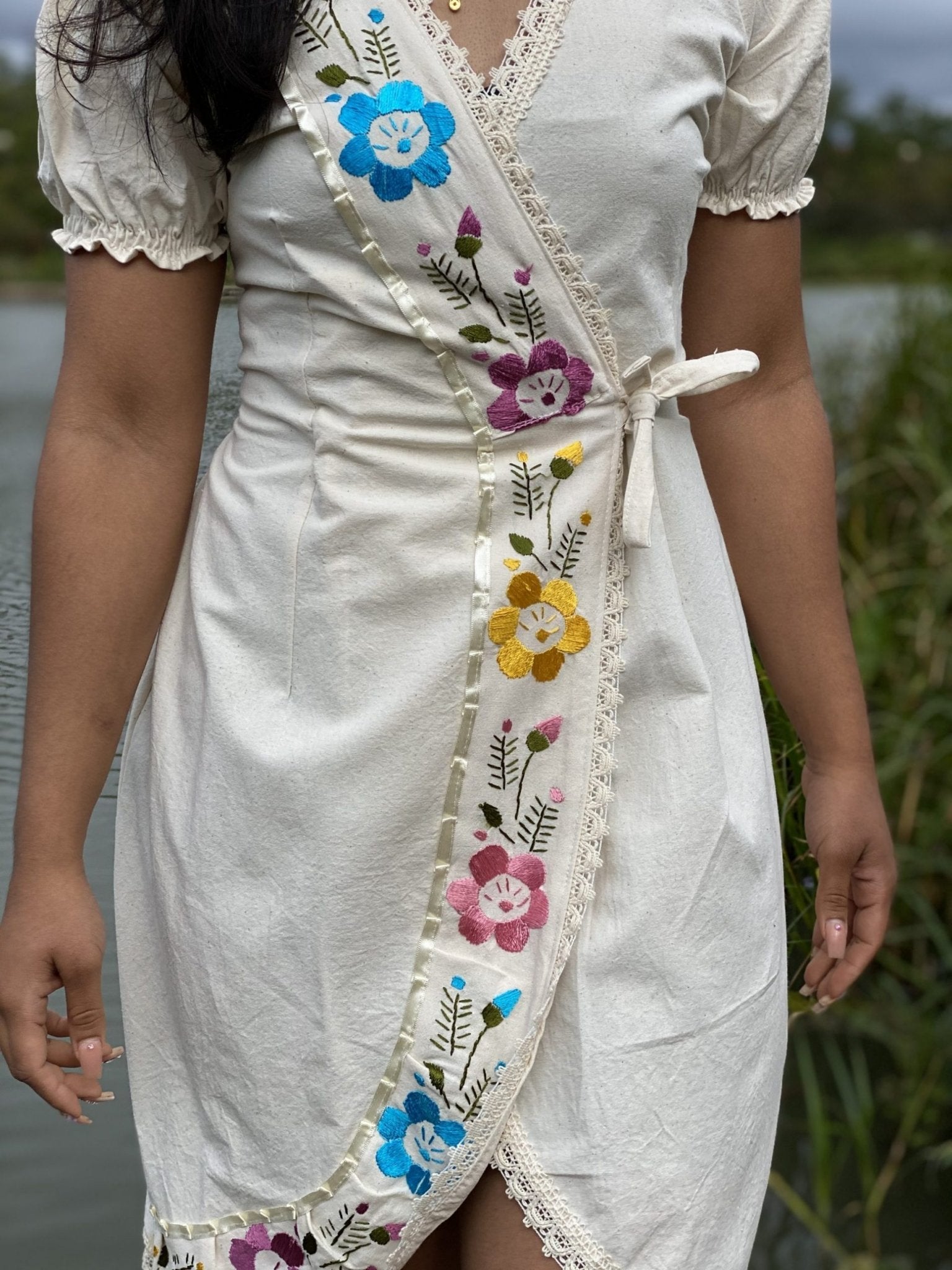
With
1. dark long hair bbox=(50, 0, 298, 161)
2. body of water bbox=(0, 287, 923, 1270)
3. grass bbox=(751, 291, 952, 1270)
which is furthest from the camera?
grass bbox=(751, 291, 952, 1270)

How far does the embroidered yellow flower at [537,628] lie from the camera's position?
0.78 metres

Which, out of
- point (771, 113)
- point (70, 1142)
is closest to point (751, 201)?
point (771, 113)

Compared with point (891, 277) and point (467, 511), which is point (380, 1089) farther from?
point (891, 277)

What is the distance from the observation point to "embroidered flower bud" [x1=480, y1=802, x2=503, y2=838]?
0.80 meters

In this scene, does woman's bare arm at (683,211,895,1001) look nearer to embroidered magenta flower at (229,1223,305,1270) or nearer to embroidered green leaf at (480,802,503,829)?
embroidered green leaf at (480,802,503,829)

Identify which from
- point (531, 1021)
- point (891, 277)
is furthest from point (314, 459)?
point (891, 277)

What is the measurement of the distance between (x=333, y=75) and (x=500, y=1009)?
1.64 feet

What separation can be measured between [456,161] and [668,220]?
4.9 inches

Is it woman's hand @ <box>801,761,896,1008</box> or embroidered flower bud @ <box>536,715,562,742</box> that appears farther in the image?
woman's hand @ <box>801,761,896,1008</box>

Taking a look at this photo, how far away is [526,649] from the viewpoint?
2.59ft

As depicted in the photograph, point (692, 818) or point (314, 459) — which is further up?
point (314, 459)

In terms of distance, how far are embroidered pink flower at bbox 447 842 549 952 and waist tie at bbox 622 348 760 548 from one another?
19 cm

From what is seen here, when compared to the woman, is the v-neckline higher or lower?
higher

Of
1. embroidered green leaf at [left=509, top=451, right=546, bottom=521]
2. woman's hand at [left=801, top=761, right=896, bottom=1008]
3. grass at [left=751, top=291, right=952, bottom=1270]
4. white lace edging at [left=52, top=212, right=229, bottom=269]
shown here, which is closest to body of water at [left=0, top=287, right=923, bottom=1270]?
white lace edging at [left=52, top=212, right=229, bottom=269]
